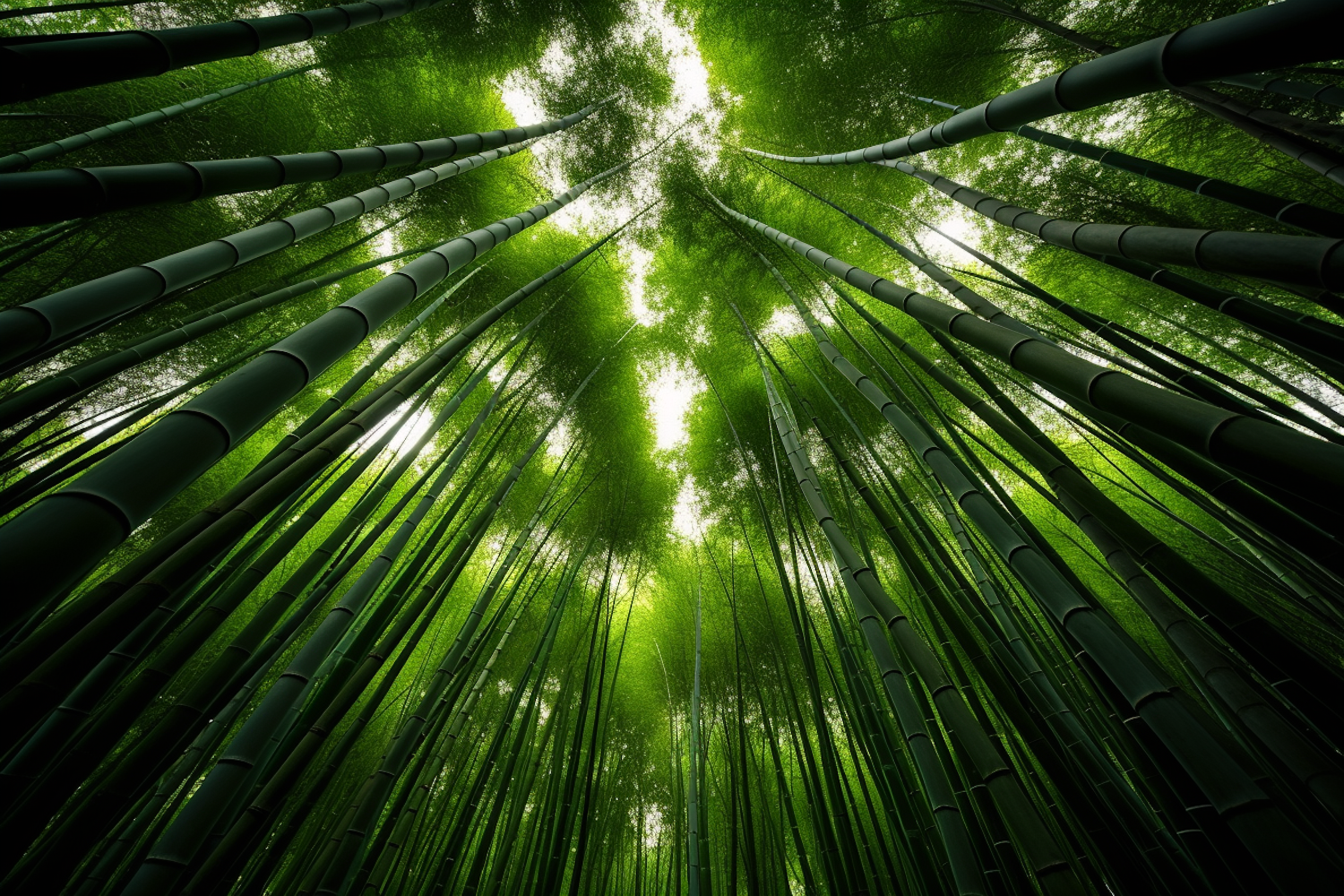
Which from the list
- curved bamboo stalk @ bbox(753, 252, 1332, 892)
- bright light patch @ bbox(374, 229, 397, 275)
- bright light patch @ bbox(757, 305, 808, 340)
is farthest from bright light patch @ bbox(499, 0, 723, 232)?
curved bamboo stalk @ bbox(753, 252, 1332, 892)

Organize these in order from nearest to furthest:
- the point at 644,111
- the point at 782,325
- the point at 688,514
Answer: the point at 644,111
the point at 782,325
the point at 688,514

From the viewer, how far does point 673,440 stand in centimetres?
419

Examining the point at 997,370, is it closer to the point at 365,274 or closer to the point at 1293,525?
the point at 1293,525

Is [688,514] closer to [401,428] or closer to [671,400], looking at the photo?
[671,400]

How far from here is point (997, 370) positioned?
3088 mm

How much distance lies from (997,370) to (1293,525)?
2663 mm

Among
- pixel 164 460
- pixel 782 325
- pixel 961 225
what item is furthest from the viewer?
pixel 782 325

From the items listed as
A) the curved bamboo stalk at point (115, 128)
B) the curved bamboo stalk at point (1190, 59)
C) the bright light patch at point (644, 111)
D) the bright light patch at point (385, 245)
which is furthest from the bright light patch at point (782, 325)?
the curved bamboo stalk at point (115, 128)

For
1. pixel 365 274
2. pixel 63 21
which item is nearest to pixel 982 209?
pixel 365 274

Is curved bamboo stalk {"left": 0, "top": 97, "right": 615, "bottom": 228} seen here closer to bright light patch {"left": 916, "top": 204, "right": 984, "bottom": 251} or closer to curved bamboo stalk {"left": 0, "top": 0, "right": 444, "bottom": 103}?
curved bamboo stalk {"left": 0, "top": 0, "right": 444, "bottom": 103}

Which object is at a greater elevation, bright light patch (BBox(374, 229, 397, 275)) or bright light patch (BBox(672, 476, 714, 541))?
bright light patch (BBox(374, 229, 397, 275))

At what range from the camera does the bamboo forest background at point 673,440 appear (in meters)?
0.75

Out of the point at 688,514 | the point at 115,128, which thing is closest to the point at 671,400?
the point at 688,514

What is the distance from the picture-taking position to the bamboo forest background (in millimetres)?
747
